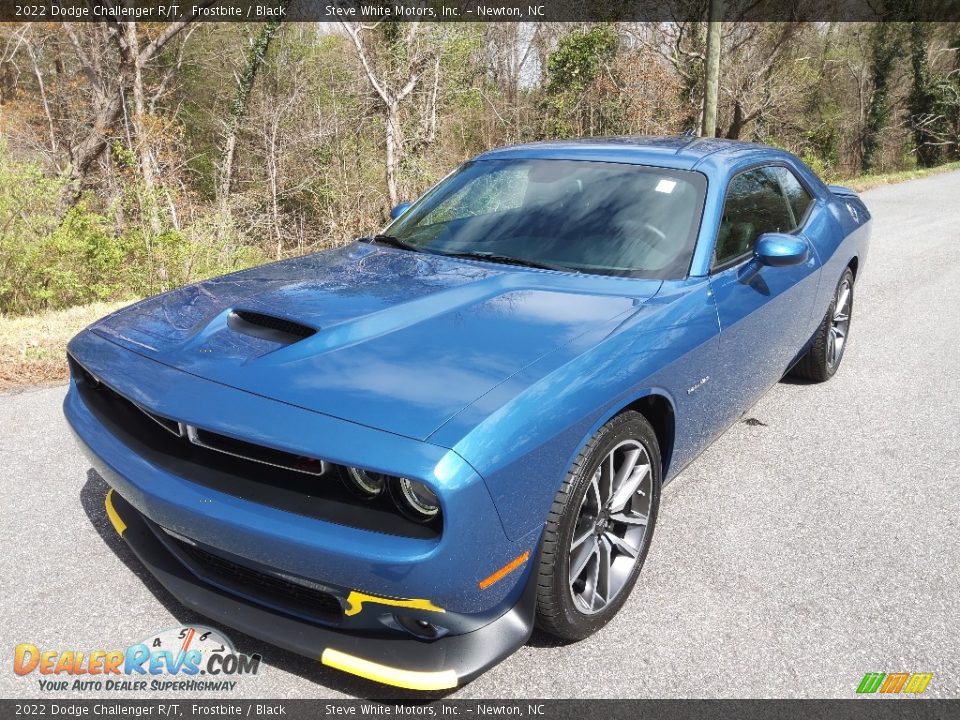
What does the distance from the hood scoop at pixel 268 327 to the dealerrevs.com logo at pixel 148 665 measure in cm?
98

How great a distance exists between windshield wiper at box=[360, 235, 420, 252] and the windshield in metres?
0.01

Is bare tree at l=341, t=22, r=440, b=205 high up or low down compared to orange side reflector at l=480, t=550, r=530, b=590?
Result: up

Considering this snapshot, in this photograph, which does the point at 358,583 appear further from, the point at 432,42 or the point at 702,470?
the point at 432,42

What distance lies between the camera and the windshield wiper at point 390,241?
3623mm

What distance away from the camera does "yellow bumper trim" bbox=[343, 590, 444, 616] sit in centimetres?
190

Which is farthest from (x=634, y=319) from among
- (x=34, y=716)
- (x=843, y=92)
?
(x=843, y=92)

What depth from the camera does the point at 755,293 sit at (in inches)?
135

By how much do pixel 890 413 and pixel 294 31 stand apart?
26.6 metres

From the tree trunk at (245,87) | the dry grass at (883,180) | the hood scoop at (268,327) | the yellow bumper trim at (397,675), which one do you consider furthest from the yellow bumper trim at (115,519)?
the tree trunk at (245,87)

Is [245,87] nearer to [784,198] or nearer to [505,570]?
[784,198]

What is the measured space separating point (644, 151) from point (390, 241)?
1322 millimetres

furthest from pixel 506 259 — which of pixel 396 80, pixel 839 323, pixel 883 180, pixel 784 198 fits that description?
pixel 396 80

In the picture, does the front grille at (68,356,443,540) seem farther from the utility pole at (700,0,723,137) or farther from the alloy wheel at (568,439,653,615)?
the utility pole at (700,0,723,137)

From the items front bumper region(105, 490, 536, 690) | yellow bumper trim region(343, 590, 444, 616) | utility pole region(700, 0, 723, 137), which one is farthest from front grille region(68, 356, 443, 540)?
utility pole region(700, 0, 723, 137)
